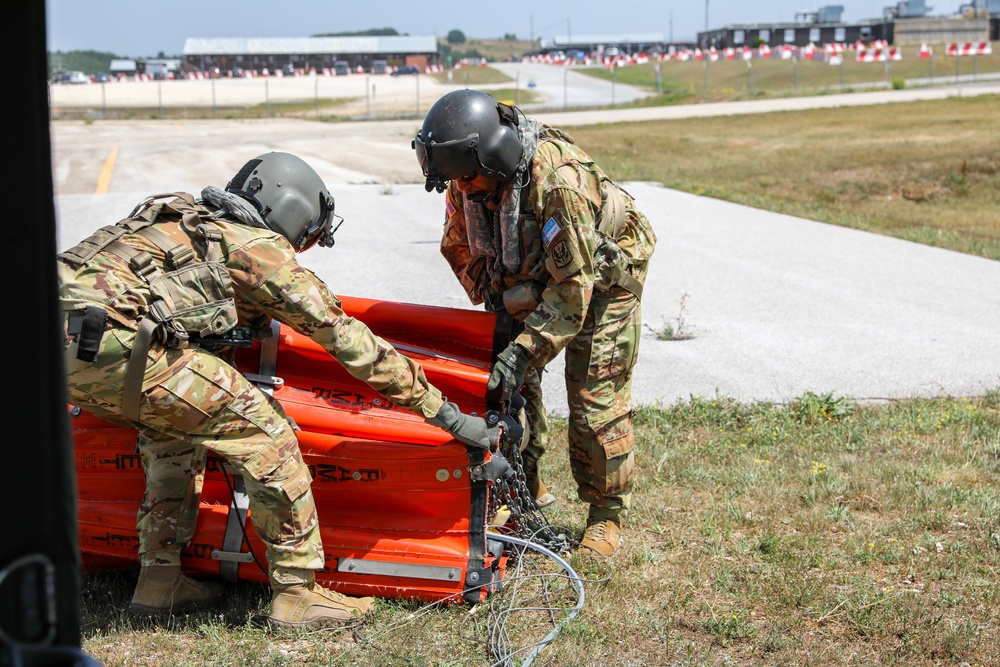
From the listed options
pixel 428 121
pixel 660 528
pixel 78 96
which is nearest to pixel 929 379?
pixel 660 528

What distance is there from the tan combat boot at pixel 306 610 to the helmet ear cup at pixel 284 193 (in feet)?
4.49

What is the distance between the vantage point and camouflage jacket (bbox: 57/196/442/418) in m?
3.32

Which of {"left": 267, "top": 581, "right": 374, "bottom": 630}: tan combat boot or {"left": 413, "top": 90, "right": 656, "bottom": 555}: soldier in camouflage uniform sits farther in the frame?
{"left": 413, "top": 90, "right": 656, "bottom": 555}: soldier in camouflage uniform

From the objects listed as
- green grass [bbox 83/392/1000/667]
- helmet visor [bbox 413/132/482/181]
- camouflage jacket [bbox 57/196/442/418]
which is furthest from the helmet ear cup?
green grass [bbox 83/392/1000/667]

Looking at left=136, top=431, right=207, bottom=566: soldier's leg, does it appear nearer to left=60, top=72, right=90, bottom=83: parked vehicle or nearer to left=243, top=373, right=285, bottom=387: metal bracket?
left=243, top=373, right=285, bottom=387: metal bracket

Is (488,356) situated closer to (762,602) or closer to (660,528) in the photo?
(660,528)

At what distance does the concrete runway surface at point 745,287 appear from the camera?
281 inches

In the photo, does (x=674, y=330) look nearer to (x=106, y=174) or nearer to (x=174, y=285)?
(x=174, y=285)

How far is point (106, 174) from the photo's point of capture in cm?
1772

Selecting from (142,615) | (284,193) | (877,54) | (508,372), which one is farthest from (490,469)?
(877,54)

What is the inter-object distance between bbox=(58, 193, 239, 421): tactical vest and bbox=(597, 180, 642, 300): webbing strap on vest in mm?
1752

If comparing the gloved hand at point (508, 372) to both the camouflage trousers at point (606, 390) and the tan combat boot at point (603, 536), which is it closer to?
the camouflage trousers at point (606, 390)

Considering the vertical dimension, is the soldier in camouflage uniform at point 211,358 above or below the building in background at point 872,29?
below

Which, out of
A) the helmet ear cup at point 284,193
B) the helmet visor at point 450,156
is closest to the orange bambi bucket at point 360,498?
the helmet ear cup at point 284,193
